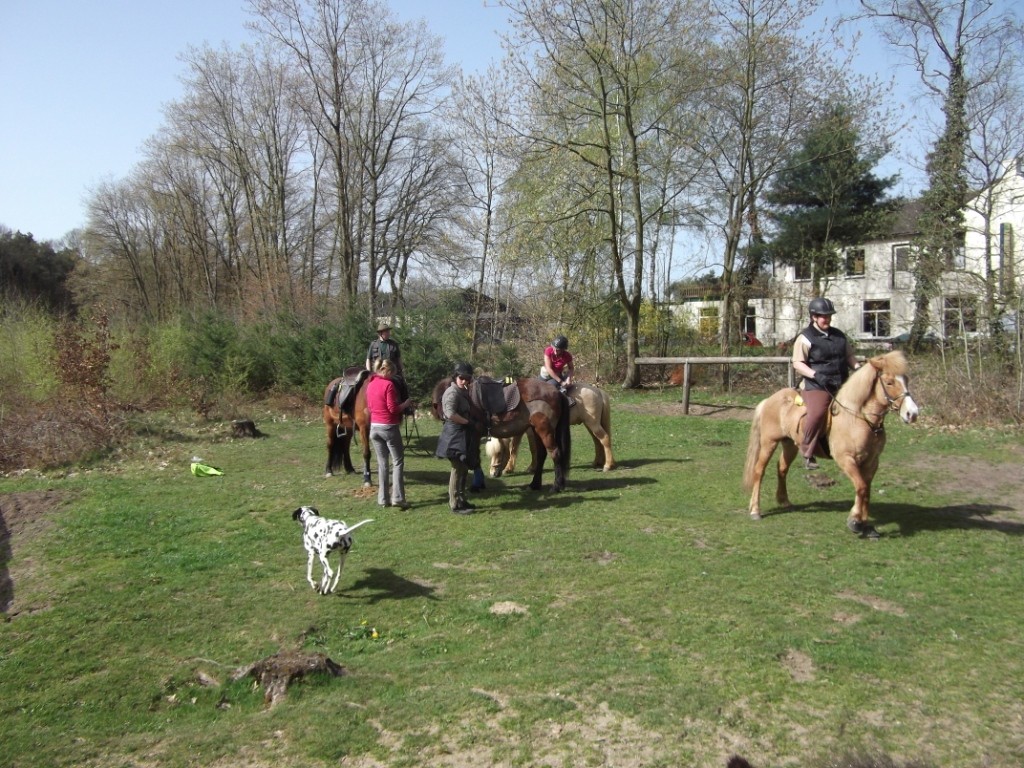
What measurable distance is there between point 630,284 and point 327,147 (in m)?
17.7

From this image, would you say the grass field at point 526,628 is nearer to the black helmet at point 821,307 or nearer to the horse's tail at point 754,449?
the horse's tail at point 754,449

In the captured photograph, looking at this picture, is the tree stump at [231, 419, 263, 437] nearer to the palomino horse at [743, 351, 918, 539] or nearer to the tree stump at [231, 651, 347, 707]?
the tree stump at [231, 651, 347, 707]

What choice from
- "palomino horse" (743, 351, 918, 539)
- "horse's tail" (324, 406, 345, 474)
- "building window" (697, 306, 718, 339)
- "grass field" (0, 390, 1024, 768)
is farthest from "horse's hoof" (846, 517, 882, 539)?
"building window" (697, 306, 718, 339)

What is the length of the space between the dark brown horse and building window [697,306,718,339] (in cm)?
1725

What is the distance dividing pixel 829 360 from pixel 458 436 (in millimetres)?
4348

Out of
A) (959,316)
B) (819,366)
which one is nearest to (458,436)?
(819,366)

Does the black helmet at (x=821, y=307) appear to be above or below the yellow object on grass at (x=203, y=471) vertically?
above

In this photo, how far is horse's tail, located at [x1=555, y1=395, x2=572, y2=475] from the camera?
34.7 ft

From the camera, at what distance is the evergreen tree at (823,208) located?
27250 mm

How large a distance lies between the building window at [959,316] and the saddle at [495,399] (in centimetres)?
1040

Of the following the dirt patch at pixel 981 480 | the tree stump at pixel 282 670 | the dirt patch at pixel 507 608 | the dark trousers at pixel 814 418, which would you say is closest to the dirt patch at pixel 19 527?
the tree stump at pixel 282 670

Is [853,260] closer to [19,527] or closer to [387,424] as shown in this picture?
[387,424]

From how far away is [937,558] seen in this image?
728 centimetres

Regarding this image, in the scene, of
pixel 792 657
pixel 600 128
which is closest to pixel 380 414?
pixel 792 657
